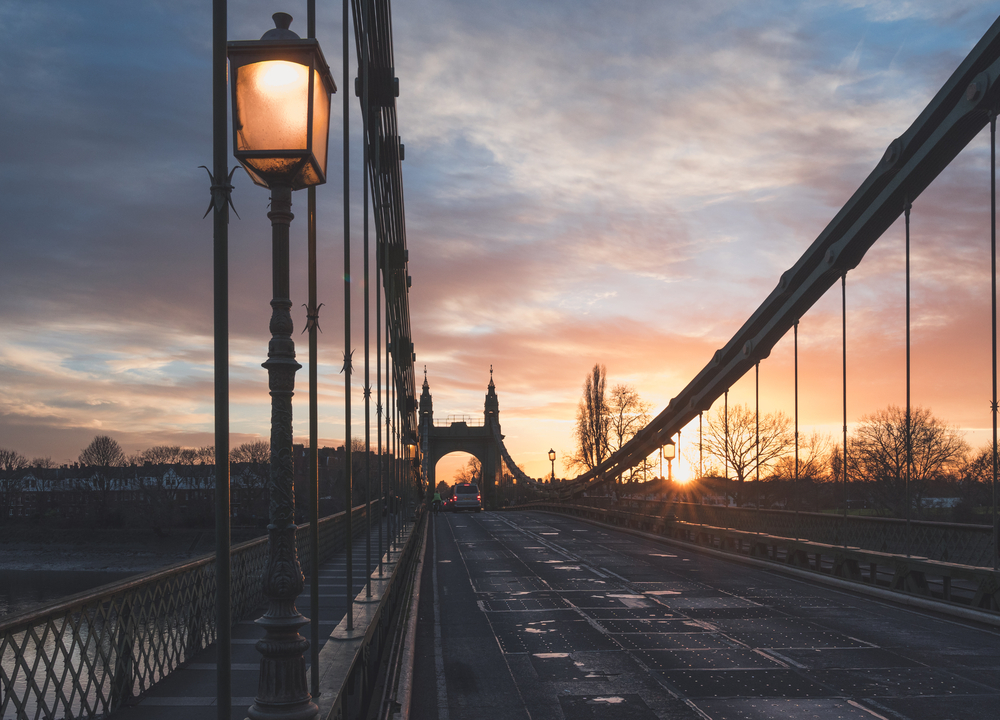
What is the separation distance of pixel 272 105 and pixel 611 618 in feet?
38.9

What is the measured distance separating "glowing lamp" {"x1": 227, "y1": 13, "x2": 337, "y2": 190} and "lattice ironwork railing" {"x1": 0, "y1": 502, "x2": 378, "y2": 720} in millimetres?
4055

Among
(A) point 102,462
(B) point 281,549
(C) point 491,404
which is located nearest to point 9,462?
(A) point 102,462

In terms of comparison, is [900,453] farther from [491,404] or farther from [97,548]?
[97,548]

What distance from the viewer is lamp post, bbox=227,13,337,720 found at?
3.63 metres

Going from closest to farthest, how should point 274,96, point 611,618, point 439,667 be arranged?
point 274,96, point 439,667, point 611,618

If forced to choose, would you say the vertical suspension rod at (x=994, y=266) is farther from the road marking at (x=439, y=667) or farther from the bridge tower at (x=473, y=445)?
the bridge tower at (x=473, y=445)

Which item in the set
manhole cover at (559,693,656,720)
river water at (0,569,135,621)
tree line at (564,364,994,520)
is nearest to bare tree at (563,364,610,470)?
tree line at (564,364,994,520)

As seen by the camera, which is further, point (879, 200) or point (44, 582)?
point (44, 582)

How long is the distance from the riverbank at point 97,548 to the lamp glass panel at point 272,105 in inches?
4058

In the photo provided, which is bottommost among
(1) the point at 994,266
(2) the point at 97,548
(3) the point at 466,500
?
(2) the point at 97,548

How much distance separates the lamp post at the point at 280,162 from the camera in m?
3.63

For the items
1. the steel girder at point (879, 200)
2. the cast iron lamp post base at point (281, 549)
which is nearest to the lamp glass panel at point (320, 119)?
the cast iron lamp post base at point (281, 549)

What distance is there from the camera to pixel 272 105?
3652 millimetres

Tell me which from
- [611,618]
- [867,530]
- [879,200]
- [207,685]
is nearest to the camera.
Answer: [207,685]
